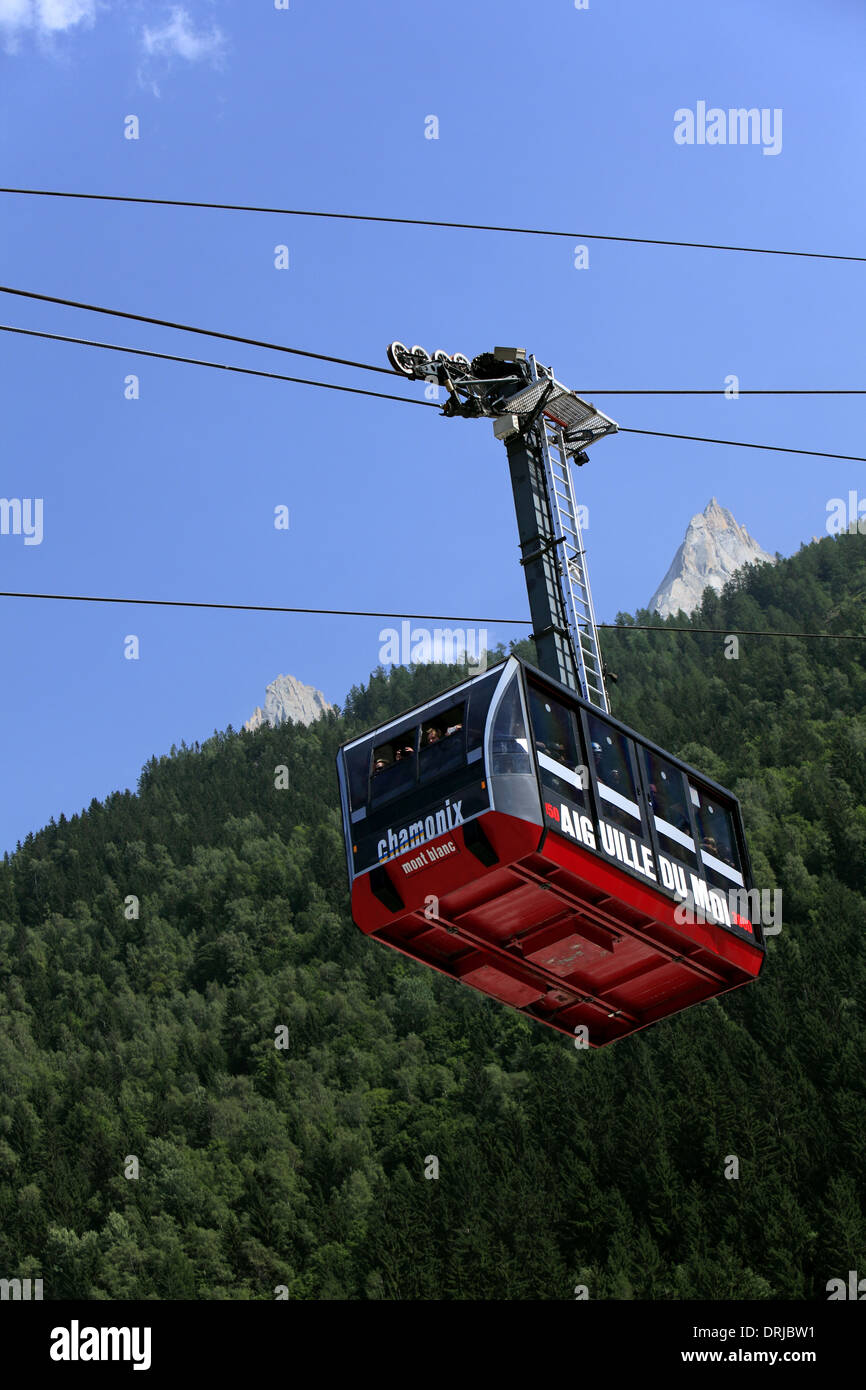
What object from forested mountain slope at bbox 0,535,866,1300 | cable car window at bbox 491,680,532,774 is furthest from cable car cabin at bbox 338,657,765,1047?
forested mountain slope at bbox 0,535,866,1300

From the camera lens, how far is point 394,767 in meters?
24.3

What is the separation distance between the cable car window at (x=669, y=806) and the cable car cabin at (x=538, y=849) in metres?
0.03

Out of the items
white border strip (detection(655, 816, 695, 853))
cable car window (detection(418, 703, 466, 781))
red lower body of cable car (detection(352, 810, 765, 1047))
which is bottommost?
red lower body of cable car (detection(352, 810, 765, 1047))

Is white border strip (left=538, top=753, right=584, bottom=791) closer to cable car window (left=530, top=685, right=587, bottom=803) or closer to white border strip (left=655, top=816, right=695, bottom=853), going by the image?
cable car window (left=530, top=685, right=587, bottom=803)

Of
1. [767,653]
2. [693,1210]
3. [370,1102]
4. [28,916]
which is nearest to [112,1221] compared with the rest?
[370,1102]

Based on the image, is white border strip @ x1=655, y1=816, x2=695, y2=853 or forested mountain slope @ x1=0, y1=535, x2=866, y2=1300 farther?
forested mountain slope @ x1=0, y1=535, x2=866, y2=1300

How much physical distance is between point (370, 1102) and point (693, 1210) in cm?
3161

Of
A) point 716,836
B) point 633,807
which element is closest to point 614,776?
point 633,807

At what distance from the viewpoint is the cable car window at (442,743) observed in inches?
924

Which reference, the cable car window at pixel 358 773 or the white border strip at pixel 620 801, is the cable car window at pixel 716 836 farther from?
the cable car window at pixel 358 773

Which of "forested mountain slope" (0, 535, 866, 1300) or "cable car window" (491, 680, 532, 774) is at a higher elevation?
"forested mountain slope" (0, 535, 866, 1300)

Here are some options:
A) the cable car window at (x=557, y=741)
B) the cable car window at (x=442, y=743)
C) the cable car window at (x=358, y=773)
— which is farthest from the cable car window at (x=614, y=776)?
the cable car window at (x=358, y=773)

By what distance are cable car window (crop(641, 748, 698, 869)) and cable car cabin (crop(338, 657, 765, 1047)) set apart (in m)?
0.03

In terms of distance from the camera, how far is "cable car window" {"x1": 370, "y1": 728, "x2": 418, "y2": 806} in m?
24.1
